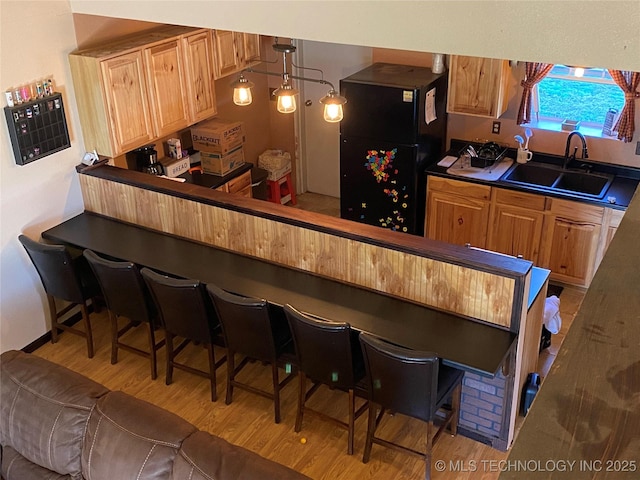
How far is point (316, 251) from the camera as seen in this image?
4.04 metres

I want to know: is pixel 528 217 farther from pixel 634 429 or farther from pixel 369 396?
pixel 634 429

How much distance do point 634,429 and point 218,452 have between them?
198cm

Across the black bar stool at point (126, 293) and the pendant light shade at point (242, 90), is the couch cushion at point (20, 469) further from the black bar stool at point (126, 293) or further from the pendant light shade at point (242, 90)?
the pendant light shade at point (242, 90)

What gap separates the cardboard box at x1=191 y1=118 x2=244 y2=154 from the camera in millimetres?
5719

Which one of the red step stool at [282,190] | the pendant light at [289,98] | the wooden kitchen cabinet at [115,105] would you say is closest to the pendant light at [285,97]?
the pendant light at [289,98]

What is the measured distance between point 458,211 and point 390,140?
83 cm

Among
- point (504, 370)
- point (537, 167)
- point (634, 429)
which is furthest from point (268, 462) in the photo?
point (537, 167)

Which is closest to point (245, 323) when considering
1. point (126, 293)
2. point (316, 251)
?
point (316, 251)

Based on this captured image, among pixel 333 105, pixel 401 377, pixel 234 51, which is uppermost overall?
pixel 234 51

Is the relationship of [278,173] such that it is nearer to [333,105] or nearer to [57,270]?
[333,105]

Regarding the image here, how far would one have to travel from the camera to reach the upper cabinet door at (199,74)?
5.11 metres

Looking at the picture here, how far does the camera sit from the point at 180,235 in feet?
15.2

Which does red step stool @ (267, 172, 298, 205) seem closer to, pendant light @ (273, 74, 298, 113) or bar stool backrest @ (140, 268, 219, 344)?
pendant light @ (273, 74, 298, 113)

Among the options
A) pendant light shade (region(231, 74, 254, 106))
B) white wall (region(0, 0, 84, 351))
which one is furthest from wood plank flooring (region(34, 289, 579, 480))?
pendant light shade (region(231, 74, 254, 106))
